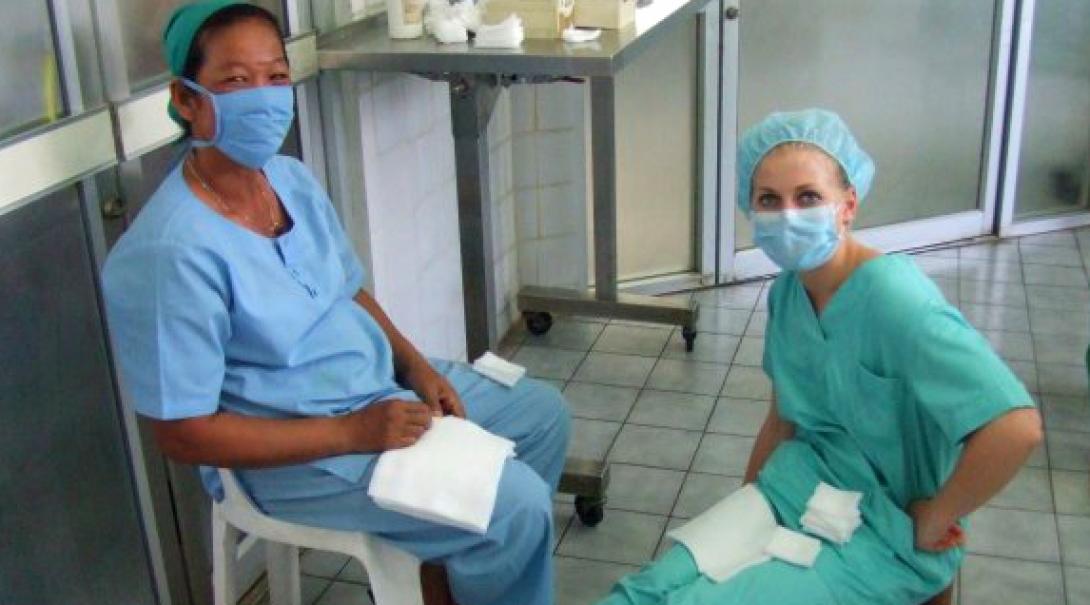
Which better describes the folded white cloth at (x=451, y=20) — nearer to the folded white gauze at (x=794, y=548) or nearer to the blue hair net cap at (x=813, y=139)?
the blue hair net cap at (x=813, y=139)

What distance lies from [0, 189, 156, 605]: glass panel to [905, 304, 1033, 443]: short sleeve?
3.70 feet

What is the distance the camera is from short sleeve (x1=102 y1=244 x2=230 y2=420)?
4.68ft

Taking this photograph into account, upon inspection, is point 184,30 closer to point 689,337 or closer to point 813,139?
point 813,139

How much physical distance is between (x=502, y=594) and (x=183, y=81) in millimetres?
797

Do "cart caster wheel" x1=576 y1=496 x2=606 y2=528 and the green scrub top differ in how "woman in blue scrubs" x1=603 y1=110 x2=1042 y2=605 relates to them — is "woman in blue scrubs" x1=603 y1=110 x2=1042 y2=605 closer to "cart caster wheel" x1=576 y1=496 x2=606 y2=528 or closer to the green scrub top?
the green scrub top

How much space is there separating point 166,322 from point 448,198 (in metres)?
1.40

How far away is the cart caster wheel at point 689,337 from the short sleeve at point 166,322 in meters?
1.78

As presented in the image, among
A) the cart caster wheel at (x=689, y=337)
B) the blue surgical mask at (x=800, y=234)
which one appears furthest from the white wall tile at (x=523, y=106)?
the blue surgical mask at (x=800, y=234)

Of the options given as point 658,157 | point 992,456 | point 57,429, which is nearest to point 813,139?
point 992,456

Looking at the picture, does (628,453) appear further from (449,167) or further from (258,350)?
(258,350)

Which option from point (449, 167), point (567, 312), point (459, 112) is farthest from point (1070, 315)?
point (459, 112)

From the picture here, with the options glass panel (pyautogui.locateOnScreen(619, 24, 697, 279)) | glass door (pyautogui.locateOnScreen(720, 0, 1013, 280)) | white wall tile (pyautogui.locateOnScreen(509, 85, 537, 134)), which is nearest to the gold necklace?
white wall tile (pyautogui.locateOnScreen(509, 85, 537, 134))

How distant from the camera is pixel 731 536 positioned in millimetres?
1554

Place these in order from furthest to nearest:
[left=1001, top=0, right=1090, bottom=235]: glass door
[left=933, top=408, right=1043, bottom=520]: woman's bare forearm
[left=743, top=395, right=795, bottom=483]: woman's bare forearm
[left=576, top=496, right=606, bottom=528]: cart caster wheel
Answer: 1. [left=1001, top=0, right=1090, bottom=235]: glass door
2. [left=576, top=496, right=606, bottom=528]: cart caster wheel
3. [left=743, top=395, right=795, bottom=483]: woman's bare forearm
4. [left=933, top=408, right=1043, bottom=520]: woman's bare forearm
